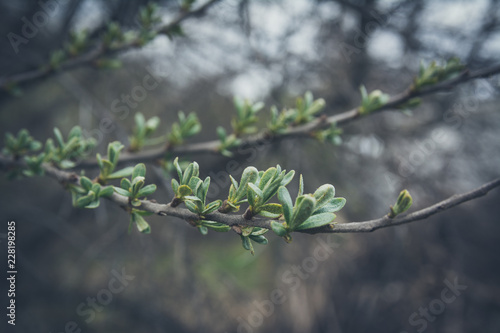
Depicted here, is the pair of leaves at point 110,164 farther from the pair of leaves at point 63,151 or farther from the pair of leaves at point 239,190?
the pair of leaves at point 239,190

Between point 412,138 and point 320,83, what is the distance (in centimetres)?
79

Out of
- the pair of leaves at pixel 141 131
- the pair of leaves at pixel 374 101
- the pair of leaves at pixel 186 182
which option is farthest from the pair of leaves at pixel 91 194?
the pair of leaves at pixel 374 101

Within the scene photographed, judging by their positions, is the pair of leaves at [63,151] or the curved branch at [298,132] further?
the curved branch at [298,132]

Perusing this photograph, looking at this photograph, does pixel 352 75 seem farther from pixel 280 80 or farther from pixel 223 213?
pixel 223 213

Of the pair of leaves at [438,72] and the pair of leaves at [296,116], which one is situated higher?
the pair of leaves at [438,72]

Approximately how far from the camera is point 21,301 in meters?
2.31

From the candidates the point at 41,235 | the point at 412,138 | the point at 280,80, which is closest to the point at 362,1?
the point at 280,80

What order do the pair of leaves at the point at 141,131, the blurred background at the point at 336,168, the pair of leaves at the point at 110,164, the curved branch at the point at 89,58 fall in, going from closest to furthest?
1. the pair of leaves at the point at 110,164
2. the pair of leaves at the point at 141,131
3. the curved branch at the point at 89,58
4. the blurred background at the point at 336,168

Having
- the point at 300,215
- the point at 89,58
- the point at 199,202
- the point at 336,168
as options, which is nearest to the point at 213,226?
the point at 199,202

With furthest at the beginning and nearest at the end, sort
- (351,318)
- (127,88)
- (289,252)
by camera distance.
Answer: (127,88)
(289,252)
(351,318)

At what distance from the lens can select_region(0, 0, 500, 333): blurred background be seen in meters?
1.83

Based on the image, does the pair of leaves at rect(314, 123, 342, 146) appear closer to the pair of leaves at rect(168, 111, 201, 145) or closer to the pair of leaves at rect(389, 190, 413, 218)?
the pair of leaves at rect(168, 111, 201, 145)

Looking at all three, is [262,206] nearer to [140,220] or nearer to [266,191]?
[266,191]

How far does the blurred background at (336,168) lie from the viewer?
1833mm
